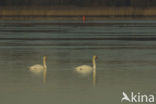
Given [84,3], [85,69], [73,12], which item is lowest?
[73,12]

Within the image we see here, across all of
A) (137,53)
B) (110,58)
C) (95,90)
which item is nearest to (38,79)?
(95,90)

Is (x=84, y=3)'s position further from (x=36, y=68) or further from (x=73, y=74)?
(x=73, y=74)

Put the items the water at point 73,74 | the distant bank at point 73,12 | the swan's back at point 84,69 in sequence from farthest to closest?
the distant bank at point 73,12
the swan's back at point 84,69
the water at point 73,74

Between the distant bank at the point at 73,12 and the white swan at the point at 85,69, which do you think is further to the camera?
the distant bank at the point at 73,12

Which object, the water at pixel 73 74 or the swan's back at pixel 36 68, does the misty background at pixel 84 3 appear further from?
the swan's back at pixel 36 68

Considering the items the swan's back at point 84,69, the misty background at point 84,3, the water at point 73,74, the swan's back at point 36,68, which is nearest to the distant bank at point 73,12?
the misty background at point 84,3

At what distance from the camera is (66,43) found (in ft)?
130

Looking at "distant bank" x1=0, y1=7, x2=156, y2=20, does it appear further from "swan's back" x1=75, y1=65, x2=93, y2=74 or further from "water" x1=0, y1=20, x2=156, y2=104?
"swan's back" x1=75, y1=65, x2=93, y2=74

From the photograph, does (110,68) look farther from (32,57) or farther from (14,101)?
(14,101)

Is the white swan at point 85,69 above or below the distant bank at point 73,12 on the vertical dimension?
above

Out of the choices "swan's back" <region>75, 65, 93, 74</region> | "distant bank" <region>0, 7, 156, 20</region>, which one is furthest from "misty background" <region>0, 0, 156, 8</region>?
"swan's back" <region>75, 65, 93, 74</region>

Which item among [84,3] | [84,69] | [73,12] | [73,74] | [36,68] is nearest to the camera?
[73,74]

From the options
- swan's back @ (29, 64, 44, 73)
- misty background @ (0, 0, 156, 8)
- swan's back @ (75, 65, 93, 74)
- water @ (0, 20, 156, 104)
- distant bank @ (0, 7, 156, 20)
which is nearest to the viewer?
water @ (0, 20, 156, 104)

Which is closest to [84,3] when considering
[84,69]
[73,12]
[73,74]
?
[73,12]
